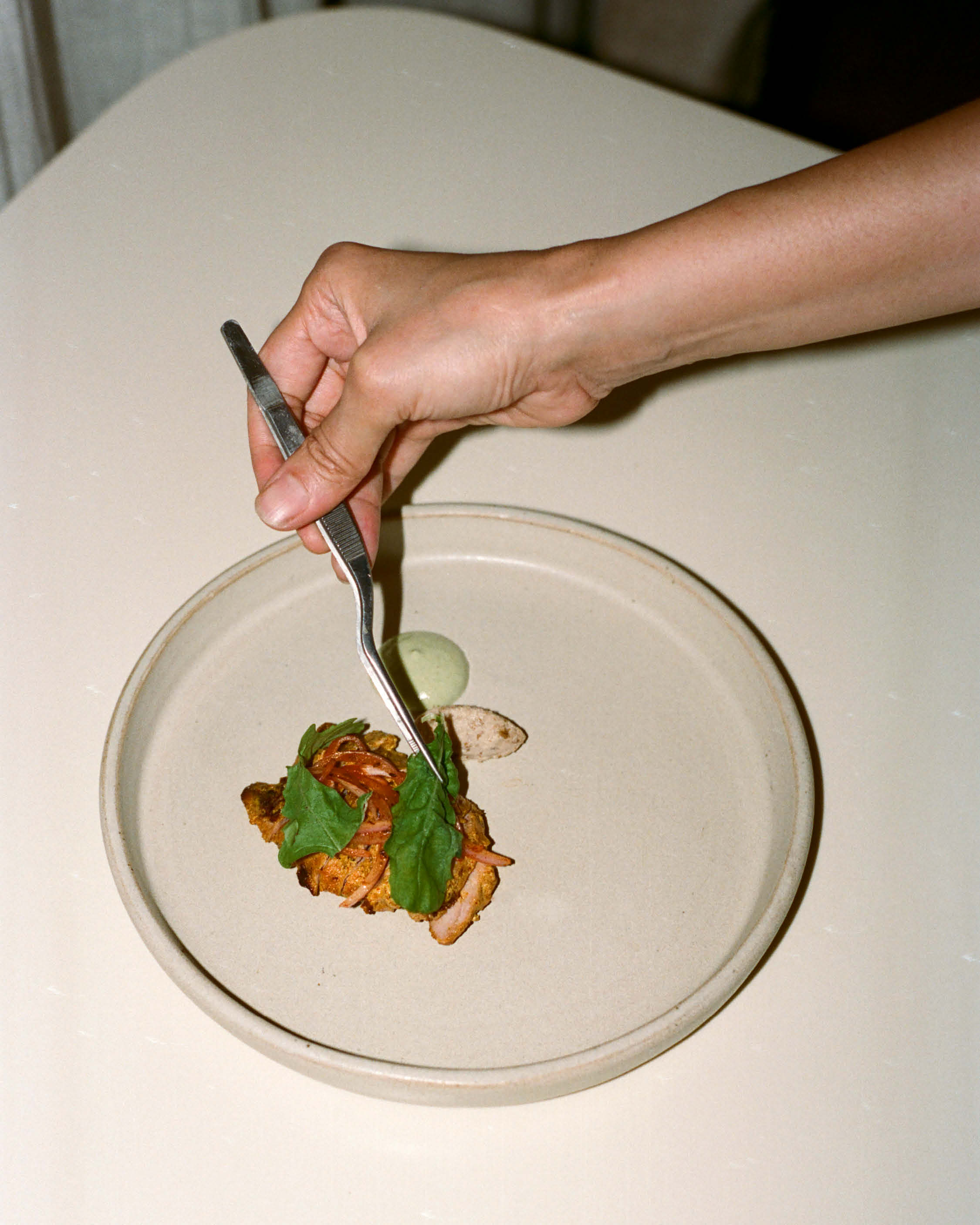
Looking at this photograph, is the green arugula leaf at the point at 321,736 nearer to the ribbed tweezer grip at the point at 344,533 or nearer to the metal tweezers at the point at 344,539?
the metal tweezers at the point at 344,539

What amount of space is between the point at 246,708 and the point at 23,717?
21cm

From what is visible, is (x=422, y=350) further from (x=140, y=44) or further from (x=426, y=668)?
(x=140, y=44)

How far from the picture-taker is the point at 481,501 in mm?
1237

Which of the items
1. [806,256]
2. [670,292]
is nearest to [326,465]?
[670,292]

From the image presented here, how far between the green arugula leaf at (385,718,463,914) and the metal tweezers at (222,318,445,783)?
2.3 inches

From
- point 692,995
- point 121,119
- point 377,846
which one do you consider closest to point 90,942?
point 377,846

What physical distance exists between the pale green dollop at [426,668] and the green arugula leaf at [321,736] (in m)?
0.08

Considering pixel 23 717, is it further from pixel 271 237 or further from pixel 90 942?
pixel 271 237

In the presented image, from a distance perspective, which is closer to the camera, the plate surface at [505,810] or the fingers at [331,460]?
the plate surface at [505,810]

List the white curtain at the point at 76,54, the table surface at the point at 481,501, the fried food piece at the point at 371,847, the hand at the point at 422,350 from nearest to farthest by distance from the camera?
the table surface at the point at 481,501 → the fried food piece at the point at 371,847 → the hand at the point at 422,350 → the white curtain at the point at 76,54

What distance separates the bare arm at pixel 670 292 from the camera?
967mm

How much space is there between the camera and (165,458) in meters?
1.25

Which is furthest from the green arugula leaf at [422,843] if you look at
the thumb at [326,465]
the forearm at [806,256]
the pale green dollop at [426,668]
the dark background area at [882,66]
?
the dark background area at [882,66]

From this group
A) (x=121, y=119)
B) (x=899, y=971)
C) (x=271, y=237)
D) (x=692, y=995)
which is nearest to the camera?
(x=692, y=995)
